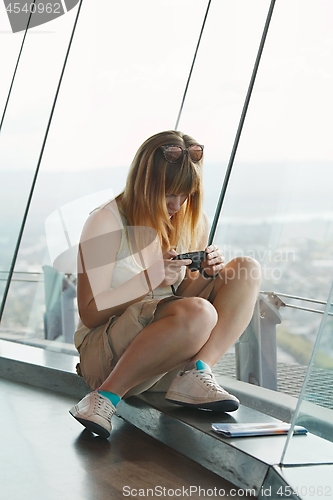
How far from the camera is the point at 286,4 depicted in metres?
4.00

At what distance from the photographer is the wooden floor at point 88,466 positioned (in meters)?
1.70

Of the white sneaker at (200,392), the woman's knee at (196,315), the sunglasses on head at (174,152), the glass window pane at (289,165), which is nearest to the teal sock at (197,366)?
the white sneaker at (200,392)

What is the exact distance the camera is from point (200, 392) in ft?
6.81

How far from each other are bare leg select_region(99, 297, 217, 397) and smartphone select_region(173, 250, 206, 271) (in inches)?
6.6

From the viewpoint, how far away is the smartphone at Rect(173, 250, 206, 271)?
2.24 metres

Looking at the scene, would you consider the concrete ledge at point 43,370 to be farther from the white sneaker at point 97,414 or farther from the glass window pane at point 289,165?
the glass window pane at point 289,165

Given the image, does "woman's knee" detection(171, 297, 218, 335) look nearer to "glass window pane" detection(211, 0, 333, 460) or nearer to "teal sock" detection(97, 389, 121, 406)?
"teal sock" detection(97, 389, 121, 406)

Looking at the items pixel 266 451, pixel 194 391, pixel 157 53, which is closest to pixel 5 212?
pixel 157 53

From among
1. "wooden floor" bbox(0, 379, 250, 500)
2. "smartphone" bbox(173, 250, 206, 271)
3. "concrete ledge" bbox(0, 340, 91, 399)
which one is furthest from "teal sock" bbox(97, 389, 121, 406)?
"concrete ledge" bbox(0, 340, 91, 399)

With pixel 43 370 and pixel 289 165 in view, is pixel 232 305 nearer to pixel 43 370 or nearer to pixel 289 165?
pixel 43 370

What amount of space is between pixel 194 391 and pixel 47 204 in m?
3.06

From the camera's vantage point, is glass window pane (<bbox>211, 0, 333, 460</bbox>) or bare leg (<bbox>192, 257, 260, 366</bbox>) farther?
glass window pane (<bbox>211, 0, 333, 460</bbox>)

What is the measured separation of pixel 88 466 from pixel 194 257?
77 cm

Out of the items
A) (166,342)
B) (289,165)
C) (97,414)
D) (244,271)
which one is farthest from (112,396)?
(289,165)
